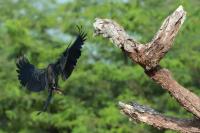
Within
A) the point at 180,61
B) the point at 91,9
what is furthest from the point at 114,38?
the point at 91,9

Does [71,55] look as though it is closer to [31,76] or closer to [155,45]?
[31,76]

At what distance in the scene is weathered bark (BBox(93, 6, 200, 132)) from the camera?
3643mm

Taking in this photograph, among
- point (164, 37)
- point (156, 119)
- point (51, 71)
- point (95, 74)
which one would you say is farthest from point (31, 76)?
point (95, 74)

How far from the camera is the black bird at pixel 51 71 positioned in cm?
397

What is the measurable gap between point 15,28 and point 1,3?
7.29 ft

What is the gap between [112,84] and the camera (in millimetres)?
8820

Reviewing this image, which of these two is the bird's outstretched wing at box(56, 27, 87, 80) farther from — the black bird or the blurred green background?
the blurred green background

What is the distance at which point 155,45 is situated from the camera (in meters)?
3.71

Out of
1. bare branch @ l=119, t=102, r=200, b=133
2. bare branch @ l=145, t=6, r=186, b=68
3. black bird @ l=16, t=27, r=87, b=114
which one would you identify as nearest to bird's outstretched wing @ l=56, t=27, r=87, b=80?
black bird @ l=16, t=27, r=87, b=114

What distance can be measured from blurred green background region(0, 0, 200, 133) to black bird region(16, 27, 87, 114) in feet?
11.6

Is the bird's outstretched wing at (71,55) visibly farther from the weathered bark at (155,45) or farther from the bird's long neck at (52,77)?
the weathered bark at (155,45)

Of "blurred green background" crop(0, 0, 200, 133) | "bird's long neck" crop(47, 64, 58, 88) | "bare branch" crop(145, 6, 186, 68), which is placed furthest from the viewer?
"blurred green background" crop(0, 0, 200, 133)

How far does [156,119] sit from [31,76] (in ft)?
2.84

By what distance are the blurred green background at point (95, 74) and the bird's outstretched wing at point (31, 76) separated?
3521 millimetres
